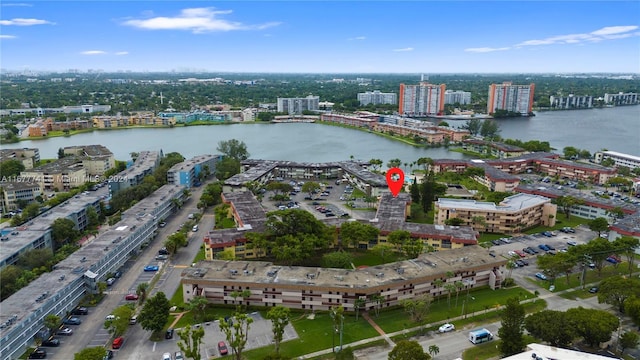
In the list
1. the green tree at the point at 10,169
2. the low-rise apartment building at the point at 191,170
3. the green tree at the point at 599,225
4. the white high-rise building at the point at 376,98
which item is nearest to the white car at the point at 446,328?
the green tree at the point at 599,225

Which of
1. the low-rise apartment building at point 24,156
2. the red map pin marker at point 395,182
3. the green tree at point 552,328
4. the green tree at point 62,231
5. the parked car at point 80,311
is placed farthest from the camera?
the low-rise apartment building at point 24,156

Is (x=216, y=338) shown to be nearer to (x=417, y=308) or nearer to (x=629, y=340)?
(x=417, y=308)

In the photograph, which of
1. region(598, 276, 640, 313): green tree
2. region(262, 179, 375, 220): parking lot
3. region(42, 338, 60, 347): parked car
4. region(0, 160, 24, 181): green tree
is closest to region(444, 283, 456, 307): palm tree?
region(598, 276, 640, 313): green tree

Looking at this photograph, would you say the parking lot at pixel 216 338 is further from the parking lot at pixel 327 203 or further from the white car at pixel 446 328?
the parking lot at pixel 327 203

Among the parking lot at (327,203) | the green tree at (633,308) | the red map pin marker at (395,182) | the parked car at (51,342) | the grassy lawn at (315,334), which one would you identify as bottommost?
the parked car at (51,342)

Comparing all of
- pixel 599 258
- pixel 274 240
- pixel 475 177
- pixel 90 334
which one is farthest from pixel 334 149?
pixel 90 334

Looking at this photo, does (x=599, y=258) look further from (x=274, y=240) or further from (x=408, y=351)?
(x=274, y=240)

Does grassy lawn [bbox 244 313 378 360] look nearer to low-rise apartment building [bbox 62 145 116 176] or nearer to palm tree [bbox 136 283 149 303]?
palm tree [bbox 136 283 149 303]
